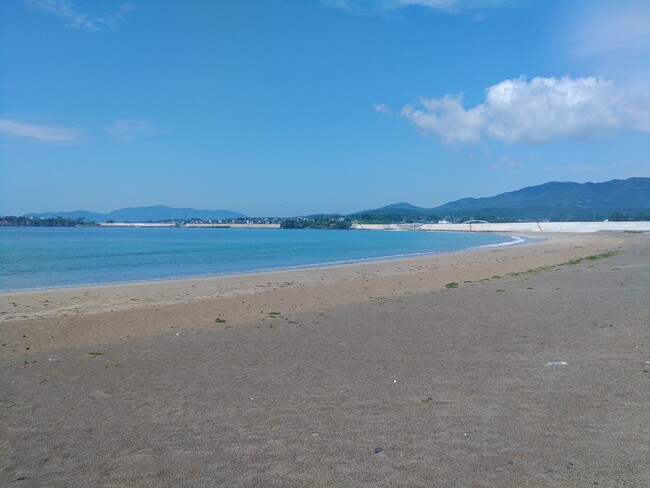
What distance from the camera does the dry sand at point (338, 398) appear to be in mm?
4891

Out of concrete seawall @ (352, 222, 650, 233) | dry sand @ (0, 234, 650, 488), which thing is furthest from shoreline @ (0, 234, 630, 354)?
concrete seawall @ (352, 222, 650, 233)

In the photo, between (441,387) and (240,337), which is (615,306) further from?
(240,337)

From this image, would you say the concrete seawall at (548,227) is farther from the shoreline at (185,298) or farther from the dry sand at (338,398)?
the dry sand at (338,398)

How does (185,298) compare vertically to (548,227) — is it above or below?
below

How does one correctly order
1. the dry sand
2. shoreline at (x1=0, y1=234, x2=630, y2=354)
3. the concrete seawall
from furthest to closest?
the concrete seawall, shoreline at (x1=0, y1=234, x2=630, y2=354), the dry sand

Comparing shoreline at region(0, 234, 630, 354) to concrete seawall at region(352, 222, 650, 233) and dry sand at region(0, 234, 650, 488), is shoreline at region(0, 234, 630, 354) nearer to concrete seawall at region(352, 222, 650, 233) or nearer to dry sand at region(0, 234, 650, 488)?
dry sand at region(0, 234, 650, 488)

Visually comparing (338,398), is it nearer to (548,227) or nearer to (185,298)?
(185,298)

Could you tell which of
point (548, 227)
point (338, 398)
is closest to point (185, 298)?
point (338, 398)

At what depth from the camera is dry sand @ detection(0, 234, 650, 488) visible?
489 cm

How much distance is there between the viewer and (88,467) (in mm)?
5125

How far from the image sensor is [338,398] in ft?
22.8

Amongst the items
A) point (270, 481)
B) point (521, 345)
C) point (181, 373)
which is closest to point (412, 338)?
point (521, 345)

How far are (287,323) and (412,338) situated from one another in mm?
3951

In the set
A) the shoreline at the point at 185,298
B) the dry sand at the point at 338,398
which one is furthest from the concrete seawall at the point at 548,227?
the dry sand at the point at 338,398
